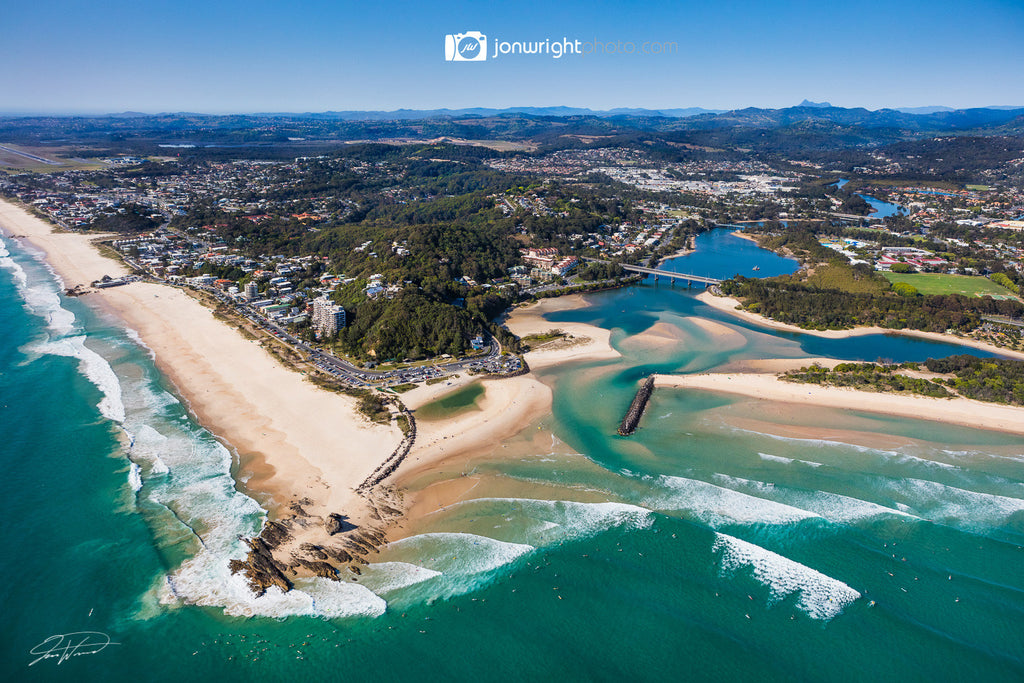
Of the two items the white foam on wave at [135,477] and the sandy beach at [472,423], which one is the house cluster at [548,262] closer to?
the sandy beach at [472,423]

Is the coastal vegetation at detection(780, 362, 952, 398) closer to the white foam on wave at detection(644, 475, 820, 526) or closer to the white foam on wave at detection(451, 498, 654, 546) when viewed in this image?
the white foam on wave at detection(644, 475, 820, 526)

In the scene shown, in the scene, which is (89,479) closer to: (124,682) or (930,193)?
(124,682)

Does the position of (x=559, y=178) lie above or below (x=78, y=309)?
above

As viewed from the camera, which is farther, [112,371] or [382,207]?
[382,207]

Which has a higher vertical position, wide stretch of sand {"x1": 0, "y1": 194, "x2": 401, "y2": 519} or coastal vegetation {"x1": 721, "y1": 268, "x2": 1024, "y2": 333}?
coastal vegetation {"x1": 721, "y1": 268, "x2": 1024, "y2": 333}

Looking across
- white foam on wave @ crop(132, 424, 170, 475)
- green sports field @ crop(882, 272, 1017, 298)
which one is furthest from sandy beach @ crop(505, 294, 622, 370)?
green sports field @ crop(882, 272, 1017, 298)

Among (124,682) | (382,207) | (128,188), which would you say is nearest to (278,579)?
(124,682)

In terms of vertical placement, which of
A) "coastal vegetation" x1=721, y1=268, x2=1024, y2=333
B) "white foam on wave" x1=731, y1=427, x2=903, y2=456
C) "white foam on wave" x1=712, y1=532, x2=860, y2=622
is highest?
"coastal vegetation" x1=721, y1=268, x2=1024, y2=333

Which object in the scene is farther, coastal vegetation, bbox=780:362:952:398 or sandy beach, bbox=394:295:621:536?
coastal vegetation, bbox=780:362:952:398
